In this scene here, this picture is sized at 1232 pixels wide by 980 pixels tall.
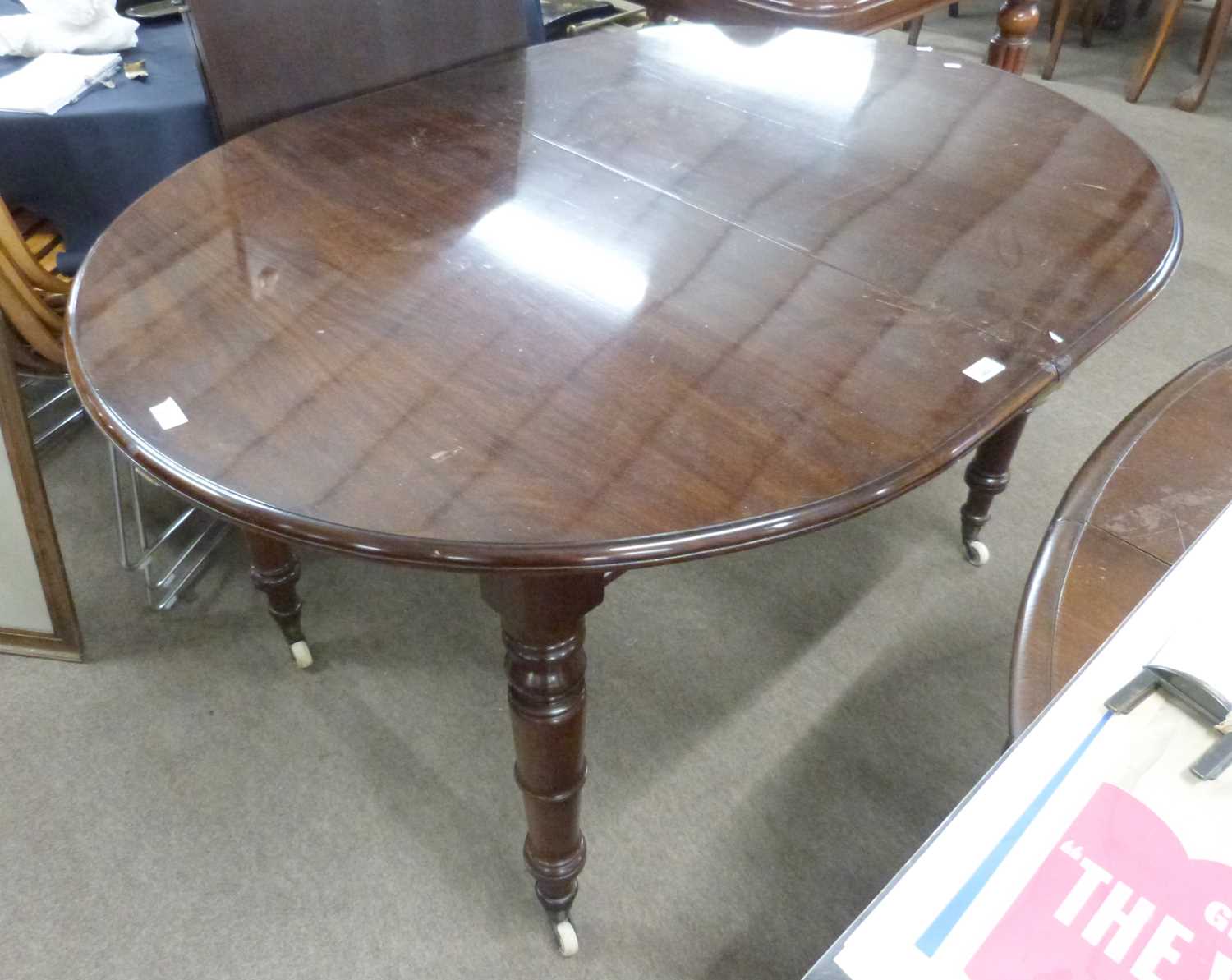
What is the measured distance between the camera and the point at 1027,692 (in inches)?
27.0

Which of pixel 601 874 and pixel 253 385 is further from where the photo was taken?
pixel 601 874

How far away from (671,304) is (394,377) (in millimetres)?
258

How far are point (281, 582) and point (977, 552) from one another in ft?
3.61

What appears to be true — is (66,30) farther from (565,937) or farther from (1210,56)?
(1210,56)

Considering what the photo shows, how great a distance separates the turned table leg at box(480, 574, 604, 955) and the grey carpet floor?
17 cm

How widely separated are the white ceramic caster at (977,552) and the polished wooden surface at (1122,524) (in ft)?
1.97

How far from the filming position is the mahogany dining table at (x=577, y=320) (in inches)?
26.5

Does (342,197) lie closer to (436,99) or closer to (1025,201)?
(436,99)

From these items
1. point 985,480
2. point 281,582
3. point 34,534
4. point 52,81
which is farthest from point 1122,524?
point 52,81

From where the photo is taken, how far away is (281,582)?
1309mm

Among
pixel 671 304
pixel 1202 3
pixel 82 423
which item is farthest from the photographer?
pixel 1202 3

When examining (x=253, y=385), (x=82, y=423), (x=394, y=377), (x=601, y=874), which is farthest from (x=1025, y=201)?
(x=82, y=423)

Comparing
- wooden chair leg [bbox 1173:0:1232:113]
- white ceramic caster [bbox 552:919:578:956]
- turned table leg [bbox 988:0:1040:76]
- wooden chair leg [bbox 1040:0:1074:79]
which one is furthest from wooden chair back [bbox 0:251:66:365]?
wooden chair leg [bbox 1173:0:1232:113]

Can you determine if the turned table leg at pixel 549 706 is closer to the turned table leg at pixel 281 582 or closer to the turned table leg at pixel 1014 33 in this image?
the turned table leg at pixel 281 582
